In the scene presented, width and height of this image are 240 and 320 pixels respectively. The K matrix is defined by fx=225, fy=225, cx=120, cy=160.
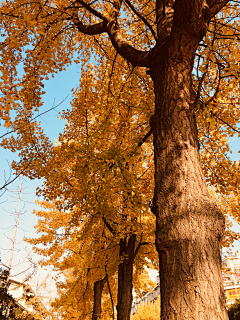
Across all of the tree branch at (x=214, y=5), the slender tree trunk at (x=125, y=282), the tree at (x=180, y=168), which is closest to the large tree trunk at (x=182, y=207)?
the tree at (x=180, y=168)

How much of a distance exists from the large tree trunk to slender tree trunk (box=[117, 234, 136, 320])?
4.61 m

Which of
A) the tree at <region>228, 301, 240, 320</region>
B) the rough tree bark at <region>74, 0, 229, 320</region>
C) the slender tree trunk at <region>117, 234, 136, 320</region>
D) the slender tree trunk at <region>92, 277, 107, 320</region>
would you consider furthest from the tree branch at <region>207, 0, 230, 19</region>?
the tree at <region>228, 301, 240, 320</region>

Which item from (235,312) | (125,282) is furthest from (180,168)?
(235,312)

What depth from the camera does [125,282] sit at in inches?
229

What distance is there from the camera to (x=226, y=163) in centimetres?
418

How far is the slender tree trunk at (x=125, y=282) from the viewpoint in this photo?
5555 millimetres

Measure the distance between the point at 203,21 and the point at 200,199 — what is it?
6.58ft

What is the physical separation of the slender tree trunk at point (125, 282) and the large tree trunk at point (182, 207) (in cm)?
461

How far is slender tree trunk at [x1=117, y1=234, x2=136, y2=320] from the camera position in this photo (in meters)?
5.55

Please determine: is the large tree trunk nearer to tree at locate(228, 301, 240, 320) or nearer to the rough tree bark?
the rough tree bark

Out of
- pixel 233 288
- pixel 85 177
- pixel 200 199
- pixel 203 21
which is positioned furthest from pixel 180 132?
pixel 233 288

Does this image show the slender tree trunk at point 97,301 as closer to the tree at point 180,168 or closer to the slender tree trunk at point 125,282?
the slender tree trunk at point 125,282

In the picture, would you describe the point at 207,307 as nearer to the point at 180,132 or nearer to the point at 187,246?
the point at 187,246

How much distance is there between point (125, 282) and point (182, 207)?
493 cm
